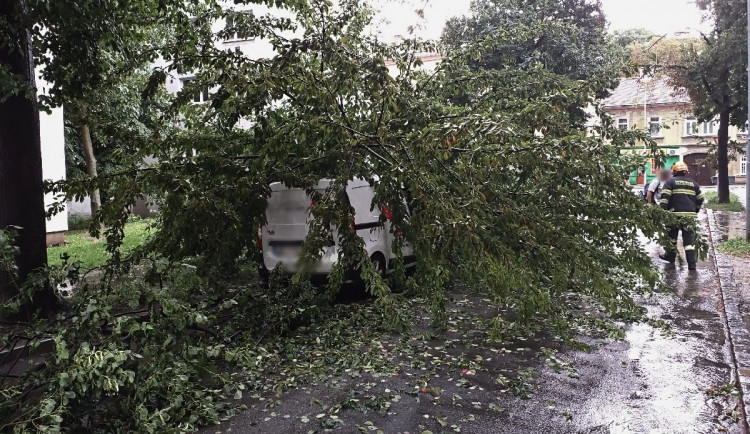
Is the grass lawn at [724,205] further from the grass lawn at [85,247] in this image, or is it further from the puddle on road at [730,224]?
the grass lawn at [85,247]

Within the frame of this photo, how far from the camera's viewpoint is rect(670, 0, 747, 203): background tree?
18.1m

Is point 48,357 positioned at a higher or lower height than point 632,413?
higher

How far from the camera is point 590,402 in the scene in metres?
4.39

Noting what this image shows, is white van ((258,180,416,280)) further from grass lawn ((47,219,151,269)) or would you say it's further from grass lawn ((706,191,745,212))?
grass lawn ((706,191,745,212))

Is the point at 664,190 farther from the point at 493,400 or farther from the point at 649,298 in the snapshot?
the point at 493,400

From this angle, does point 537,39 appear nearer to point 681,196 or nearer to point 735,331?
point 681,196

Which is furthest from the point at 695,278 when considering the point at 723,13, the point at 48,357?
the point at 723,13

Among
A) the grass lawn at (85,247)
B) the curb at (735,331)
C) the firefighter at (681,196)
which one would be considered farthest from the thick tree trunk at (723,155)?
the grass lawn at (85,247)

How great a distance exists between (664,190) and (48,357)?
31.4 ft

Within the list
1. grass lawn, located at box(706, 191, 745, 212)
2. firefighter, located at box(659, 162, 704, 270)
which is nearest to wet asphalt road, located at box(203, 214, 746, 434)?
firefighter, located at box(659, 162, 704, 270)

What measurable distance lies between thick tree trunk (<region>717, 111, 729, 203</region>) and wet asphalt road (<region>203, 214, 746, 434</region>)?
1740 centimetres

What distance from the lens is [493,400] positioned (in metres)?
4.42

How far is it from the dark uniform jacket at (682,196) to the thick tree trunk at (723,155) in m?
12.5

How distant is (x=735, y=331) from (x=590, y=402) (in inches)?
112
